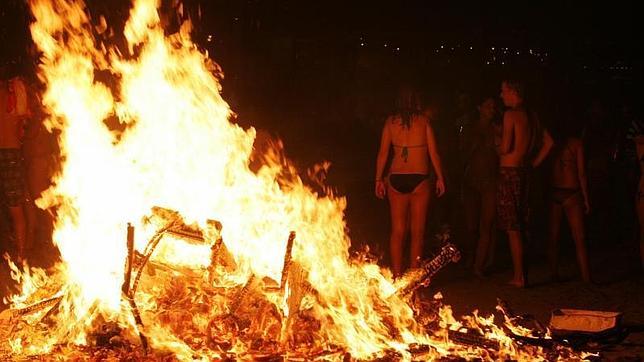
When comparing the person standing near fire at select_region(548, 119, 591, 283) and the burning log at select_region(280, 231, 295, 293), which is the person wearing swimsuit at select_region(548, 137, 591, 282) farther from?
the burning log at select_region(280, 231, 295, 293)

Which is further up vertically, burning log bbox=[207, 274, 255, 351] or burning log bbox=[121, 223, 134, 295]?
burning log bbox=[121, 223, 134, 295]

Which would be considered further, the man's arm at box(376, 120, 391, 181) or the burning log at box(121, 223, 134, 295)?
the man's arm at box(376, 120, 391, 181)

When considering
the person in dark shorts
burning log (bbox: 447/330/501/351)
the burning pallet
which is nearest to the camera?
the burning pallet

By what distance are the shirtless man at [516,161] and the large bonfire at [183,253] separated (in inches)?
64.5

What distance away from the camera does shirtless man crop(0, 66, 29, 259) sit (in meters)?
9.22

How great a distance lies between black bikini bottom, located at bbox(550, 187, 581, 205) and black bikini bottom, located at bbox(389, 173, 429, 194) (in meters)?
1.47

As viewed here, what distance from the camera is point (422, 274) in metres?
6.60

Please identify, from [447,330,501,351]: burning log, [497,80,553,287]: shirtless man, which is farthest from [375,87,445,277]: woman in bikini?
[447,330,501,351]: burning log

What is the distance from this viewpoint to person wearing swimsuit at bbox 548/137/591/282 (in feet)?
26.7

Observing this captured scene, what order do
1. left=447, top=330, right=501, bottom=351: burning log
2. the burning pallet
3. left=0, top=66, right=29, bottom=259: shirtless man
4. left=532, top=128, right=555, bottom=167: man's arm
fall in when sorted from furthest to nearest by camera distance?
left=0, top=66, right=29, bottom=259: shirtless man, left=532, top=128, right=555, bottom=167: man's arm, left=447, top=330, right=501, bottom=351: burning log, the burning pallet

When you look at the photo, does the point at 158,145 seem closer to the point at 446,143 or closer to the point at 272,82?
the point at 446,143

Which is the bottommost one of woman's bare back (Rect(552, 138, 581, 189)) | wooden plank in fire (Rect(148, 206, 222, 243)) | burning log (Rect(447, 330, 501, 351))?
burning log (Rect(447, 330, 501, 351))

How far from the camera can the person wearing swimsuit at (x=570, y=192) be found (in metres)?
8.14

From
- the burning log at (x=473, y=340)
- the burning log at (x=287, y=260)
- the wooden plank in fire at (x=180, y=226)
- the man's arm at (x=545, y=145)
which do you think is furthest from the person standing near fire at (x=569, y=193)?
the wooden plank in fire at (x=180, y=226)
